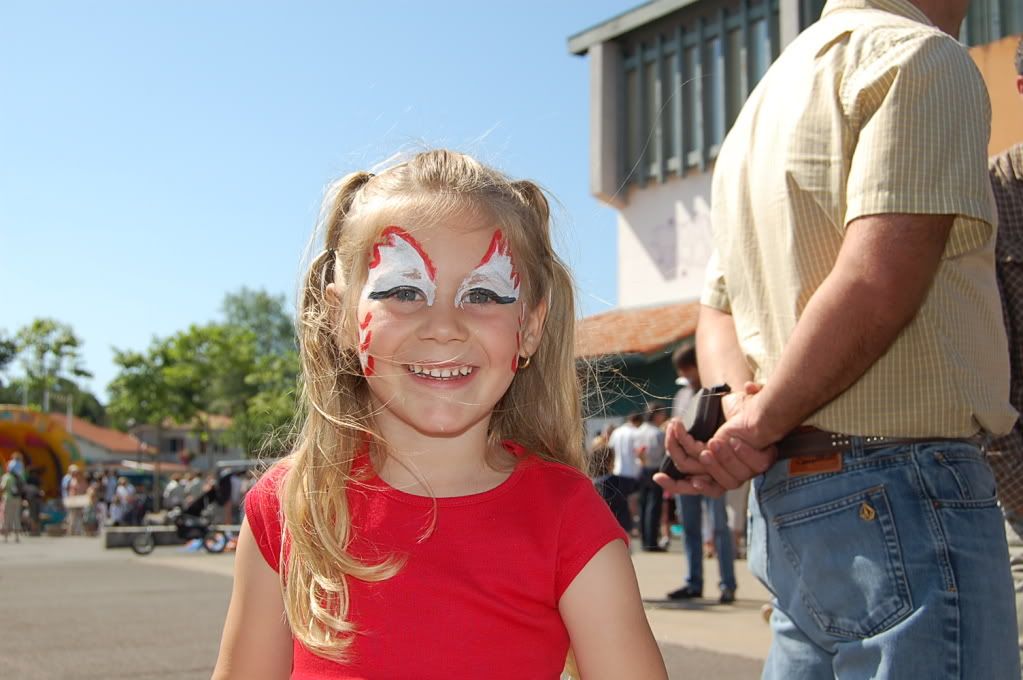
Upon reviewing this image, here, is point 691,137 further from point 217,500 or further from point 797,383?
point 797,383

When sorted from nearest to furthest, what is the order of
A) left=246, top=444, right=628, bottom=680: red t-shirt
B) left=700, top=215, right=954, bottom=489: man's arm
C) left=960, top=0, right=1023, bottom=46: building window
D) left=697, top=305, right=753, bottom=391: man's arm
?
1. left=246, top=444, right=628, bottom=680: red t-shirt
2. left=700, top=215, right=954, bottom=489: man's arm
3. left=697, top=305, right=753, bottom=391: man's arm
4. left=960, top=0, right=1023, bottom=46: building window

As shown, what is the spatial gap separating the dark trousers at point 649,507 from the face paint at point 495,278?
34.5 feet

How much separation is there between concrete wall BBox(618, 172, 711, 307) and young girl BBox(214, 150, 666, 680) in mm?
20190

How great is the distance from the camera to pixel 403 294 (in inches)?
81.3

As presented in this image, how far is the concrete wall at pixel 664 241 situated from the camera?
23125mm

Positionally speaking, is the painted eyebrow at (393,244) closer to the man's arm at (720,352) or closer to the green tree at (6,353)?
the man's arm at (720,352)

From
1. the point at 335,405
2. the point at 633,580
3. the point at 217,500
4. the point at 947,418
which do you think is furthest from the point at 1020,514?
the point at 217,500

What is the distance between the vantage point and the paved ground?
6.01 meters

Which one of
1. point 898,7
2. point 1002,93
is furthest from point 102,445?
point 898,7

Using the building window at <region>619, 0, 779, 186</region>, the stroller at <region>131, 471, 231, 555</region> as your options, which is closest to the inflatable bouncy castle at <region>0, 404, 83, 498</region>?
the stroller at <region>131, 471, 231, 555</region>

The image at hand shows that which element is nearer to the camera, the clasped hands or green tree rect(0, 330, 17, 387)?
the clasped hands

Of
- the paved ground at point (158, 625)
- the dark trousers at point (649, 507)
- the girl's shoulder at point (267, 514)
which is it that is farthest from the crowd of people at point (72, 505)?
the girl's shoulder at point (267, 514)

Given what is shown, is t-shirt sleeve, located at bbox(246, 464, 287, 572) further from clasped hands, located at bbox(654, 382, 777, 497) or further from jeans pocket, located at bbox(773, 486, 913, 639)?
jeans pocket, located at bbox(773, 486, 913, 639)

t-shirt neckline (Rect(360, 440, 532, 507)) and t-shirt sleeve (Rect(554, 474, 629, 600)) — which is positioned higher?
t-shirt neckline (Rect(360, 440, 532, 507))
